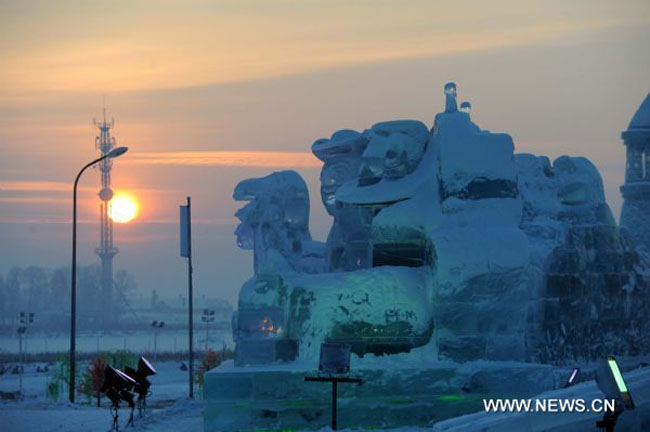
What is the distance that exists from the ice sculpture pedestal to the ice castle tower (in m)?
10.4

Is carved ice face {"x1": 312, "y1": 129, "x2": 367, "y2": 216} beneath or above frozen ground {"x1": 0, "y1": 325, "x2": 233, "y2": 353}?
above

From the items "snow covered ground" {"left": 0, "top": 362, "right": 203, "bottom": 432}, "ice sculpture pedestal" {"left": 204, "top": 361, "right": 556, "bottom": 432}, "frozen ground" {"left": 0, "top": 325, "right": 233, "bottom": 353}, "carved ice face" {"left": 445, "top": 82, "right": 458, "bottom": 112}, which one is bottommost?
"frozen ground" {"left": 0, "top": 325, "right": 233, "bottom": 353}

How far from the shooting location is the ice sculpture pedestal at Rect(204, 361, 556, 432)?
21031 millimetres

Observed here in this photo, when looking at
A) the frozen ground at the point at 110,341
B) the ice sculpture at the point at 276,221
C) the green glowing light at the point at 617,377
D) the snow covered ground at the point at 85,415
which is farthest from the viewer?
the frozen ground at the point at 110,341

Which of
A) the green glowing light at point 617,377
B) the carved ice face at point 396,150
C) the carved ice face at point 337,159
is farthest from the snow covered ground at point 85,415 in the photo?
the green glowing light at point 617,377

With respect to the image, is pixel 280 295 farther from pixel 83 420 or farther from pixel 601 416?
pixel 601 416

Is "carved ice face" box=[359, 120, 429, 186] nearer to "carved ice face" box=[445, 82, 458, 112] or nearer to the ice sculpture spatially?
"carved ice face" box=[445, 82, 458, 112]

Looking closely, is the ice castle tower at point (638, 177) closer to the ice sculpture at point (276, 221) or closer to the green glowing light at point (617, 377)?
the ice sculpture at point (276, 221)

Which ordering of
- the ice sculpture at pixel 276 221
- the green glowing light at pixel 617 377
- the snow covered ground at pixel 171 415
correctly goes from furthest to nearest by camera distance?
the ice sculpture at pixel 276 221 < the snow covered ground at pixel 171 415 < the green glowing light at pixel 617 377

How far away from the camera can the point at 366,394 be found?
21.3m

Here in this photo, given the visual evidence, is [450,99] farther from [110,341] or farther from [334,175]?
[110,341]

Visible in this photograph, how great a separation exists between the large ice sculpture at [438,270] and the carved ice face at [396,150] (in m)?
0.02

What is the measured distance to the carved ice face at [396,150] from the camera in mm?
22844

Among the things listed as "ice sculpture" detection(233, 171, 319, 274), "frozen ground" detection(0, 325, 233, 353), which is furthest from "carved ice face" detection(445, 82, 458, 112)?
Answer: "frozen ground" detection(0, 325, 233, 353)
